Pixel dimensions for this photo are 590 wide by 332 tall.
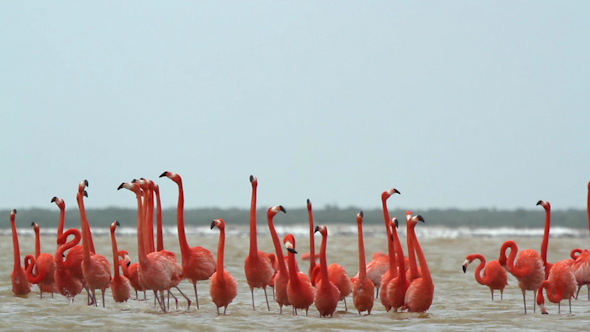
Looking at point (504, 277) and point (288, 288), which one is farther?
point (504, 277)

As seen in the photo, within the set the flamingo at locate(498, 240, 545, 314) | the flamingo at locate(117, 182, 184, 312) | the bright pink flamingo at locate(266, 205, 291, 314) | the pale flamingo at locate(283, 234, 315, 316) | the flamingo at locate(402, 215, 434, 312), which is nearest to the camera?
the flamingo at locate(402, 215, 434, 312)

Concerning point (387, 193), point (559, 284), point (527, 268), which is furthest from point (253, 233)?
point (559, 284)

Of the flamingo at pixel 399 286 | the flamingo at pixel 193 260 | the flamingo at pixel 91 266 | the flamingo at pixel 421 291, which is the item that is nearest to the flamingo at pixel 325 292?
the flamingo at pixel 399 286

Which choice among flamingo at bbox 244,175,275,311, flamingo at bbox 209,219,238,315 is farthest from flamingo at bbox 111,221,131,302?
flamingo at bbox 244,175,275,311

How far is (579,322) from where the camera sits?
9156 mm

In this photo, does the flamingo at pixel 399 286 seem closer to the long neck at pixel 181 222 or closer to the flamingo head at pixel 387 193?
the flamingo head at pixel 387 193

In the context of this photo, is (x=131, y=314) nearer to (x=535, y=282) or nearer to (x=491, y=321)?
(x=491, y=321)

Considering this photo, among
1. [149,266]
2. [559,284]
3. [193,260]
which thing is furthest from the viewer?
[193,260]

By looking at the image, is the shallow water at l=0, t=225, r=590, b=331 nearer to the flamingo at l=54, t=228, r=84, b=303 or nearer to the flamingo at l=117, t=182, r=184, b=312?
the flamingo at l=54, t=228, r=84, b=303

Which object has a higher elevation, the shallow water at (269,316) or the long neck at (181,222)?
the long neck at (181,222)

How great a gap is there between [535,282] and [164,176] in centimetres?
489

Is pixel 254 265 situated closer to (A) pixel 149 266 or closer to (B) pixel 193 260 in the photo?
(B) pixel 193 260

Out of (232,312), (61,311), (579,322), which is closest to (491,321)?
(579,322)

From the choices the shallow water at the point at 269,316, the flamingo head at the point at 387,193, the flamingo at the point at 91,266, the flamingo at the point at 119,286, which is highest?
the flamingo head at the point at 387,193
